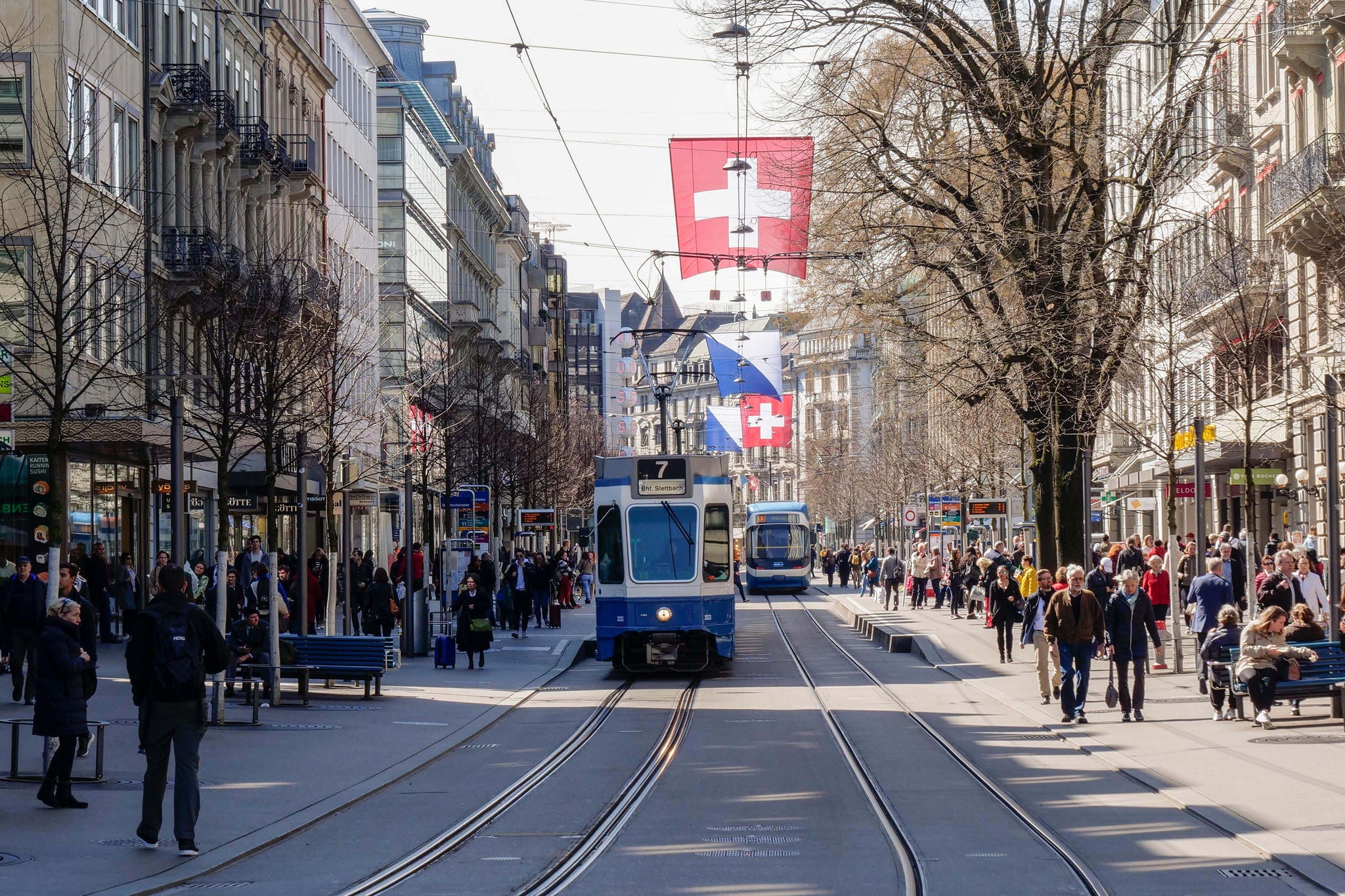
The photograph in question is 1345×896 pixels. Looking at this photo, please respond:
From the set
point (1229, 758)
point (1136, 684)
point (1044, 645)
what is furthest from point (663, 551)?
point (1229, 758)

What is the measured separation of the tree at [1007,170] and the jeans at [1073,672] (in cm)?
543

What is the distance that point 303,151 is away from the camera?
54.4 metres

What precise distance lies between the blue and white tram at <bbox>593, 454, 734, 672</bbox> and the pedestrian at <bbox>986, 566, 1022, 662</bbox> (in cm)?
478

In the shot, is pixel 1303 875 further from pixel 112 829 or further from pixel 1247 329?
pixel 1247 329

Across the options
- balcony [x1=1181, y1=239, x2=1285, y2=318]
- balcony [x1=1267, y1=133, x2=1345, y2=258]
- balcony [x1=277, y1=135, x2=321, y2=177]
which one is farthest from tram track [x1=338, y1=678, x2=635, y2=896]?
balcony [x1=277, y1=135, x2=321, y2=177]

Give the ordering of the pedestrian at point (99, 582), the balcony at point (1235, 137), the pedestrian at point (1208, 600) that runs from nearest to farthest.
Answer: the pedestrian at point (1208, 600), the pedestrian at point (99, 582), the balcony at point (1235, 137)

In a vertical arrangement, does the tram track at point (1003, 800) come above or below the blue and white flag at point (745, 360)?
below

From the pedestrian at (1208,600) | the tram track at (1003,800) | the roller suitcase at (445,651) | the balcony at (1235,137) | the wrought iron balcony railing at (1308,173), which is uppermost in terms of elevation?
the balcony at (1235,137)

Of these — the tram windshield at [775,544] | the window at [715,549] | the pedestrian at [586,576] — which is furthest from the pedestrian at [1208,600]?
the tram windshield at [775,544]

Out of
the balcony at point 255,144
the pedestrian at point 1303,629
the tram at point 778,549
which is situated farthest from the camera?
the tram at point 778,549

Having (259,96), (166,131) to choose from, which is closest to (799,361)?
(259,96)

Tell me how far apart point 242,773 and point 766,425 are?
51092mm

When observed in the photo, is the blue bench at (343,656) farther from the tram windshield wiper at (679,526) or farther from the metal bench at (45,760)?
the metal bench at (45,760)

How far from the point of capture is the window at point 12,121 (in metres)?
32.3
